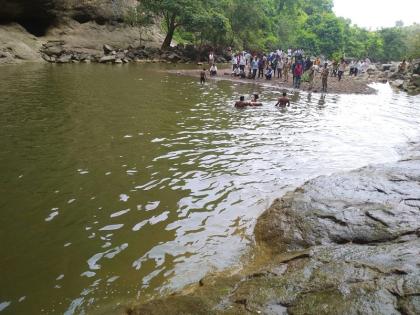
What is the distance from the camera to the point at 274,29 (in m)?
72.9

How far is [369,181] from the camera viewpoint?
7.82m

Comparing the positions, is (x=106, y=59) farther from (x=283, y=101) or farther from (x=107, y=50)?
(x=283, y=101)

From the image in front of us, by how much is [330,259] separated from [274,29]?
73.8 m

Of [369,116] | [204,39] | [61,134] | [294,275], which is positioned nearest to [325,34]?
[204,39]

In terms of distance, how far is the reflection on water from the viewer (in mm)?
5375

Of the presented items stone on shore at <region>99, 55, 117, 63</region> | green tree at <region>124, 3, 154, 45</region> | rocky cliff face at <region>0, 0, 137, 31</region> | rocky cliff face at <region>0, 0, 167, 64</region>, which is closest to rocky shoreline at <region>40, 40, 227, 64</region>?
stone on shore at <region>99, 55, 117, 63</region>

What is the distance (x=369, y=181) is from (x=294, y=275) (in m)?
4.12

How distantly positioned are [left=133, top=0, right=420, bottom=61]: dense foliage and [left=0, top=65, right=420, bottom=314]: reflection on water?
2478 centimetres

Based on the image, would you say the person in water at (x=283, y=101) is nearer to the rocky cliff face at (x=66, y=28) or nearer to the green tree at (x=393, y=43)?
the rocky cliff face at (x=66, y=28)

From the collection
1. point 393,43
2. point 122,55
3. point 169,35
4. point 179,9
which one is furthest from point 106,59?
point 393,43

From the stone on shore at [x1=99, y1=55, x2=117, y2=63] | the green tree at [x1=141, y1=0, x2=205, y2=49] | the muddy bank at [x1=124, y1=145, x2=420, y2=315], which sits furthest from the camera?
the green tree at [x1=141, y1=0, x2=205, y2=49]

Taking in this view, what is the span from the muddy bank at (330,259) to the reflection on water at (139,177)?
26.8 inches

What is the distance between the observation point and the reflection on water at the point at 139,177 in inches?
212

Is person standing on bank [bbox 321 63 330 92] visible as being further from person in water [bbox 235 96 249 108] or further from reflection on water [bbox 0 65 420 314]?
person in water [bbox 235 96 249 108]
